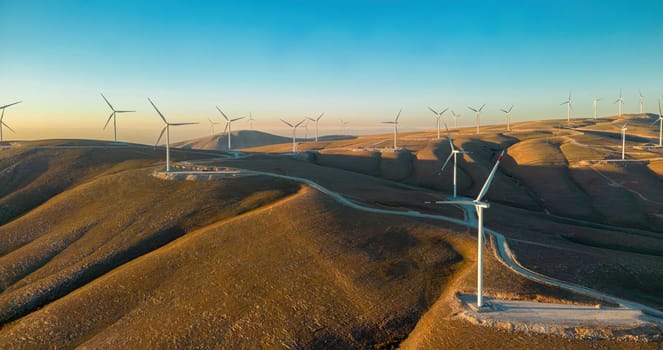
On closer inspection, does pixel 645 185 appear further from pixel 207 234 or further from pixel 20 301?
pixel 20 301

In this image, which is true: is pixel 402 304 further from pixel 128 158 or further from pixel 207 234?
pixel 128 158

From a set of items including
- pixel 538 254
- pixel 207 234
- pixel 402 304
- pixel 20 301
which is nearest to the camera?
pixel 402 304

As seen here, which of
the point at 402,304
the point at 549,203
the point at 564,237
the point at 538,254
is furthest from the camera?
the point at 549,203

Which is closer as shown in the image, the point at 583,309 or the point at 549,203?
the point at 583,309

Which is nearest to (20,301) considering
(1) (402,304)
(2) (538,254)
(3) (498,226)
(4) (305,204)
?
(4) (305,204)

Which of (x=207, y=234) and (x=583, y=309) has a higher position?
(x=207, y=234)

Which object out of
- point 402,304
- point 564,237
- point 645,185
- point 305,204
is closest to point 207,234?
point 305,204

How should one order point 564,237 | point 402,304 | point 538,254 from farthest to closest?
1. point 564,237
2. point 538,254
3. point 402,304

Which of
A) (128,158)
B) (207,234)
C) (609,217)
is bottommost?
(609,217)

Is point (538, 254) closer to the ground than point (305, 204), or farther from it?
closer to the ground
